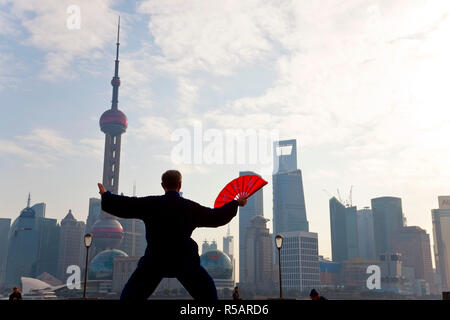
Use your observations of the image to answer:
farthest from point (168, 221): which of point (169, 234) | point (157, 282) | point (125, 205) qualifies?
point (157, 282)

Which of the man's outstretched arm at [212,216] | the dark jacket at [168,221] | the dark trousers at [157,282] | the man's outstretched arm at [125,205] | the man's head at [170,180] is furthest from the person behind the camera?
the man's head at [170,180]

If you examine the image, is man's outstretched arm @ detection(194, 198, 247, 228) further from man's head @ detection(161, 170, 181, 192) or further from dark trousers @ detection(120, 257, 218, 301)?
dark trousers @ detection(120, 257, 218, 301)

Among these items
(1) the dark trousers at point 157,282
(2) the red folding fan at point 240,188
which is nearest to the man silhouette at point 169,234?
(1) the dark trousers at point 157,282

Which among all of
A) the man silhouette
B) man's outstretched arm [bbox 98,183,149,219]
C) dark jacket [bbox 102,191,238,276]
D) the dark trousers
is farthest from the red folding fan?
the dark trousers

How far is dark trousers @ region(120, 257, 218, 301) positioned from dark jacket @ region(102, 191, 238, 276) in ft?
0.19

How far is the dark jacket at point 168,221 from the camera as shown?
5.04 m

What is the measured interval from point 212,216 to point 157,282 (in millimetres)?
1039

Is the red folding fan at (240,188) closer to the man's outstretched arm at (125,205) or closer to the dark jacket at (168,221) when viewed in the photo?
the dark jacket at (168,221)

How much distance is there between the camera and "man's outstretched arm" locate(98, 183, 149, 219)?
5.23 metres
